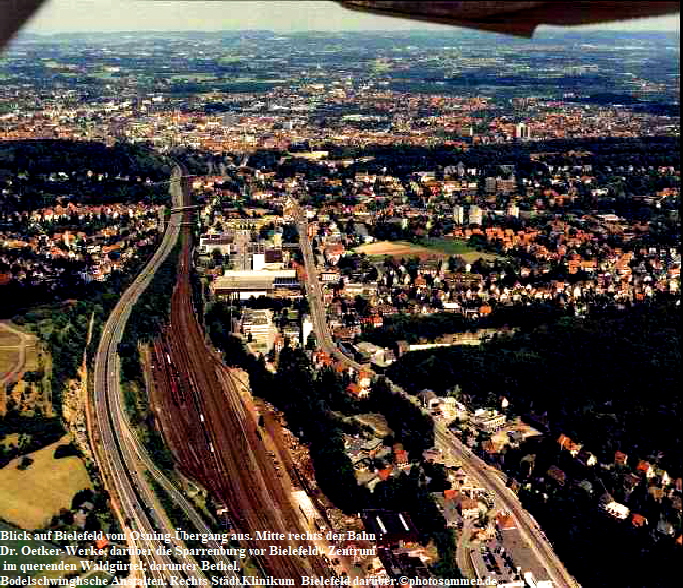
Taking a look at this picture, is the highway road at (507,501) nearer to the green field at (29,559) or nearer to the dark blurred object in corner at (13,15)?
the green field at (29,559)

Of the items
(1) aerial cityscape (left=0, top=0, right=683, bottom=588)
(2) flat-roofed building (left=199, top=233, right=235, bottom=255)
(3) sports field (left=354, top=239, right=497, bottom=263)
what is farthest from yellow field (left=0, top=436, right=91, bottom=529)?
(3) sports field (left=354, top=239, right=497, bottom=263)

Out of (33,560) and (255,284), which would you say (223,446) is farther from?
(255,284)

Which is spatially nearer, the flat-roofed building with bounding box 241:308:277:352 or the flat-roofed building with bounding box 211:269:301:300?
the flat-roofed building with bounding box 241:308:277:352

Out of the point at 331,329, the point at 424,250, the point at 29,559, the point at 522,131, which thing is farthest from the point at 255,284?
the point at 522,131

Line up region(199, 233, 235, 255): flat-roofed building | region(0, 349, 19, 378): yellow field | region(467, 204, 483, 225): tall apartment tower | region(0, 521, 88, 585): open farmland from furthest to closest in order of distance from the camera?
region(467, 204, 483, 225): tall apartment tower
region(199, 233, 235, 255): flat-roofed building
region(0, 349, 19, 378): yellow field
region(0, 521, 88, 585): open farmland

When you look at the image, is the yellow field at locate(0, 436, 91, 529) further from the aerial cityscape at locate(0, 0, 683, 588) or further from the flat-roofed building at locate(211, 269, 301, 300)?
the flat-roofed building at locate(211, 269, 301, 300)

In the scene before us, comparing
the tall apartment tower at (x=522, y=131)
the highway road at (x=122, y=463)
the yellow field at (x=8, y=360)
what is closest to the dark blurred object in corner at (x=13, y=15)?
the highway road at (x=122, y=463)
